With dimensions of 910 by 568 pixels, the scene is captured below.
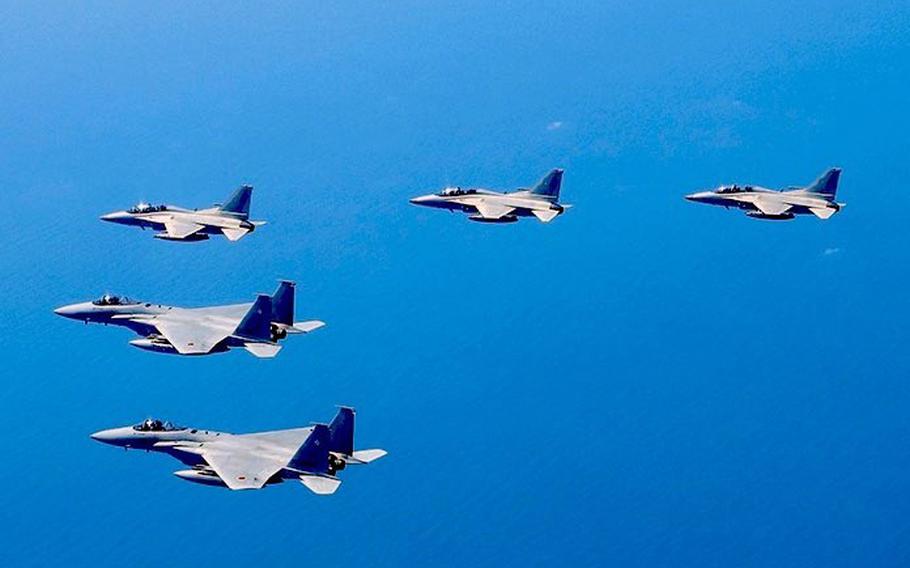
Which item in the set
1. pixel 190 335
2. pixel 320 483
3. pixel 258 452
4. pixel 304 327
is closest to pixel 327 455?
pixel 320 483

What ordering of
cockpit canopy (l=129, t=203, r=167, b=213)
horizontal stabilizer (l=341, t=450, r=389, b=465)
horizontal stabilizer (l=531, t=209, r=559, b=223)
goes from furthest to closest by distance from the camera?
cockpit canopy (l=129, t=203, r=167, b=213)
horizontal stabilizer (l=531, t=209, r=559, b=223)
horizontal stabilizer (l=341, t=450, r=389, b=465)

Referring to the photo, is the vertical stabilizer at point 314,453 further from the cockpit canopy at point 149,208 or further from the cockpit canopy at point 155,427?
the cockpit canopy at point 149,208

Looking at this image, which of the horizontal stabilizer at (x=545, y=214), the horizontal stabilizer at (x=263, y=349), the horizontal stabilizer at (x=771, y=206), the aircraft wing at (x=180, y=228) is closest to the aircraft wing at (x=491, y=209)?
the horizontal stabilizer at (x=545, y=214)

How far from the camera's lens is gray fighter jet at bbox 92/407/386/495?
9162 centimetres

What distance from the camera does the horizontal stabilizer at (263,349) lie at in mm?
101625

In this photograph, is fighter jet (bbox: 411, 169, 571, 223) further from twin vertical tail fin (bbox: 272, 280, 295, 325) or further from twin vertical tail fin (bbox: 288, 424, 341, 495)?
twin vertical tail fin (bbox: 288, 424, 341, 495)

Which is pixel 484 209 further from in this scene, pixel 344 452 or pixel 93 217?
pixel 93 217

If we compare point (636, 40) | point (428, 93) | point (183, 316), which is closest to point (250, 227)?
point (183, 316)

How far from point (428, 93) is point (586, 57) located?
2500 cm

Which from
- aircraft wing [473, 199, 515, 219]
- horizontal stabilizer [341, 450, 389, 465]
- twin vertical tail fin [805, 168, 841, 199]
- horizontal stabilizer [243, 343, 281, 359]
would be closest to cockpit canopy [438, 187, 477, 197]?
aircraft wing [473, 199, 515, 219]

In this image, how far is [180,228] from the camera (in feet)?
382

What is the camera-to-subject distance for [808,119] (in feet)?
558

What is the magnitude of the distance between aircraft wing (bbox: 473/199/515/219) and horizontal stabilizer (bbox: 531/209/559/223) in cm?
214

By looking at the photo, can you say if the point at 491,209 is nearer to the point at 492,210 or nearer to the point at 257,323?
the point at 492,210
